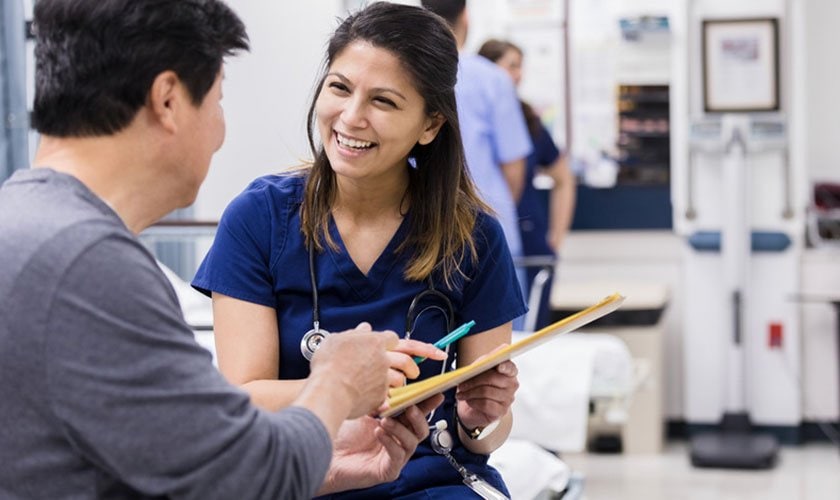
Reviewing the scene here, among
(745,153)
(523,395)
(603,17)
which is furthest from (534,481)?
(603,17)

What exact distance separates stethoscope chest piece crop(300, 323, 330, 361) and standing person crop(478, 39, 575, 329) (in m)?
2.47

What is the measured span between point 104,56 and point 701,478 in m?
3.96

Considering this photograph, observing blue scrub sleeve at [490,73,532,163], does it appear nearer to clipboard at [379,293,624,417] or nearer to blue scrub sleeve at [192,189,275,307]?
blue scrub sleeve at [192,189,275,307]

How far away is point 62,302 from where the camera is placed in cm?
112

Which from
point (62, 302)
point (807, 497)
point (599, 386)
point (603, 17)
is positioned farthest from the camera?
point (603, 17)

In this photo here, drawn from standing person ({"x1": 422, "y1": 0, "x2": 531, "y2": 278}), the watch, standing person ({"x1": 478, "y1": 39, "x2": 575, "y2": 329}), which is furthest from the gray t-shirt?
standing person ({"x1": 478, "y1": 39, "x2": 575, "y2": 329})

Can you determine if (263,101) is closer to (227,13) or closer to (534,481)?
(534,481)

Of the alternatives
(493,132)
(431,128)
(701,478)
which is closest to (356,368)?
(431,128)

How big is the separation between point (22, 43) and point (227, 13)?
2065 millimetres

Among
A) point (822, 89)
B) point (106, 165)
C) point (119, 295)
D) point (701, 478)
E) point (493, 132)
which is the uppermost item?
point (822, 89)

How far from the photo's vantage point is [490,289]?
1.95 m

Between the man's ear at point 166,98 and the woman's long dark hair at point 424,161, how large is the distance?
0.64m

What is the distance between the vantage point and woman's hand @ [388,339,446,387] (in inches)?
63.3

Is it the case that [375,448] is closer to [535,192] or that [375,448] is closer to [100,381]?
[100,381]
